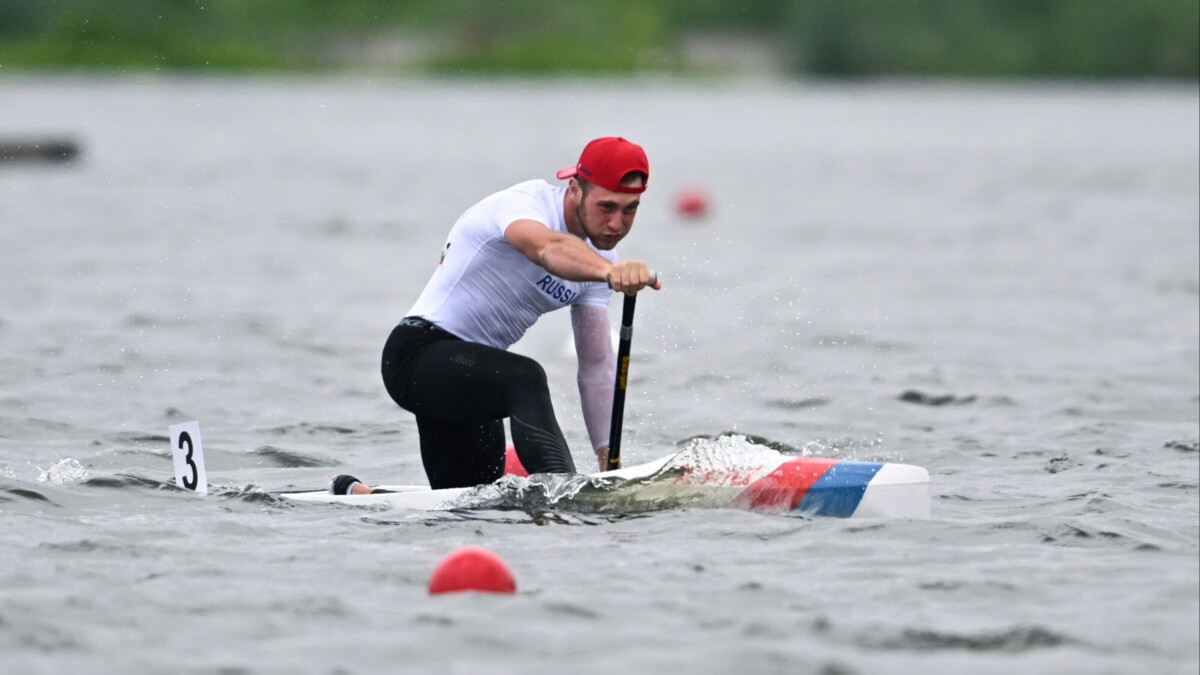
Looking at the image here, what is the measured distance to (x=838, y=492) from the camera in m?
6.72

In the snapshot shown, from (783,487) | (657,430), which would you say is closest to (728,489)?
(783,487)

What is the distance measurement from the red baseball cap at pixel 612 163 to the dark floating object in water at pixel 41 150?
25.9m

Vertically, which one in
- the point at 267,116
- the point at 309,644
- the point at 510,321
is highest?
the point at 267,116

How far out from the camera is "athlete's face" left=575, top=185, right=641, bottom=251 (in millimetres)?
6488

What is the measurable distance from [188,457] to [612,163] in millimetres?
2562

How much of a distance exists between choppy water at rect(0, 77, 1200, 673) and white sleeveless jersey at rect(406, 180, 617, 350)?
33.4 inches

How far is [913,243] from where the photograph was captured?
22.0 m

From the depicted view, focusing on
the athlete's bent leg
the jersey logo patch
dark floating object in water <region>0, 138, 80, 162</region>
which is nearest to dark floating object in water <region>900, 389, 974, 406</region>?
the athlete's bent leg

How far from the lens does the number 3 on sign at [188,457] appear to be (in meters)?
7.39

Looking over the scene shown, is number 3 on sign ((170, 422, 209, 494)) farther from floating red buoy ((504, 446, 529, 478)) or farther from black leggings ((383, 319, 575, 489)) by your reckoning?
floating red buoy ((504, 446, 529, 478))

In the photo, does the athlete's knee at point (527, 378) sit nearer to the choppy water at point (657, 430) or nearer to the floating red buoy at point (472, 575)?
the choppy water at point (657, 430)

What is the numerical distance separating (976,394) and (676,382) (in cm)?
221

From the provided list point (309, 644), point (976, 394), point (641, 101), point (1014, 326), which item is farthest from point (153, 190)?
point (641, 101)

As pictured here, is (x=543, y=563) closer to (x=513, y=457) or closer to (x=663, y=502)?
(x=663, y=502)
